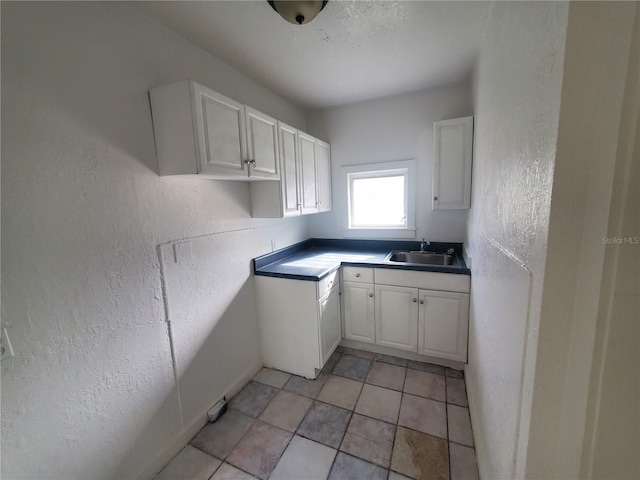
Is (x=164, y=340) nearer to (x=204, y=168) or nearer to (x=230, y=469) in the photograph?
(x=230, y=469)

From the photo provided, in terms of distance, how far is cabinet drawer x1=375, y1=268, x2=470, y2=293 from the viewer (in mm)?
1934

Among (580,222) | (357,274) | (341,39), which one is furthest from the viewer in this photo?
(357,274)

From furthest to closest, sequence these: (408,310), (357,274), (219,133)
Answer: (357,274), (408,310), (219,133)

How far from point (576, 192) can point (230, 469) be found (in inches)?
73.6

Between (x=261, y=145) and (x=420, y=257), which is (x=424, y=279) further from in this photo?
(x=261, y=145)

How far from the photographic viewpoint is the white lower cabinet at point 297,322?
1.95 metres

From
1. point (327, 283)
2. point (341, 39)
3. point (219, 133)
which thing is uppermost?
point (341, 39)

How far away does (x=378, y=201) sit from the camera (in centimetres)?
273

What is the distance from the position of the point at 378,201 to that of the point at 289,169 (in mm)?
1139

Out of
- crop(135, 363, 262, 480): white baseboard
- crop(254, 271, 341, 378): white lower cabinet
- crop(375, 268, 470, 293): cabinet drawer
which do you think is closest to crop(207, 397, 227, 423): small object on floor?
crop(135, 363, 262, 480): white baseboard

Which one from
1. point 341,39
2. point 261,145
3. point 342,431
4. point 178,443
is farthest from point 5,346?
point 341,39

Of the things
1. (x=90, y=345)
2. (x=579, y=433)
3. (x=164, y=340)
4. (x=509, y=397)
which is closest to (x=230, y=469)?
(x=164, y=340)

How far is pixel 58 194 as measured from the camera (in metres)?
1.00

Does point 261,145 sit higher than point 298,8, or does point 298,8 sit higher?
point 298,8
